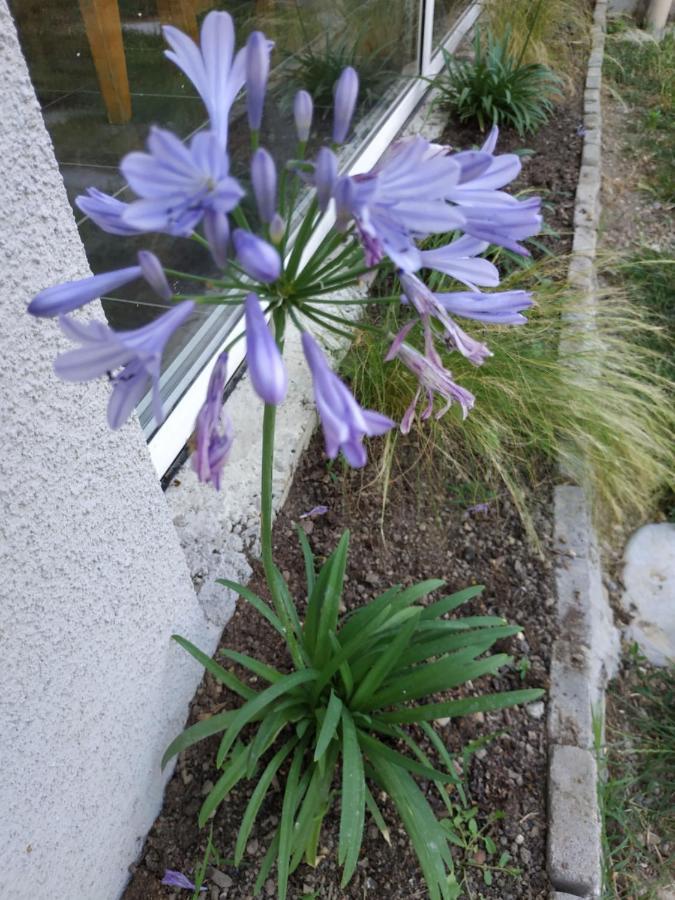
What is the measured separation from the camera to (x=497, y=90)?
13.0 ft

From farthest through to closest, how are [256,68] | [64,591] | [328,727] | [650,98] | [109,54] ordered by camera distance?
[650,98] < [109,54] < [328,727] < [64,591] < [256,68]

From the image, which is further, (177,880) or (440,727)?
(440,727)

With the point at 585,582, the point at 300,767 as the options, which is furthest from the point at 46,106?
the point at 585,582

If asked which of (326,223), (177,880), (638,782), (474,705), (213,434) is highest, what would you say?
(213,434)

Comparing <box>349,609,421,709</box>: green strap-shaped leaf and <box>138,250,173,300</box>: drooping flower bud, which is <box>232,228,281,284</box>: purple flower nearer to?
<box>138,250,173,300</box>: drooping flower bud

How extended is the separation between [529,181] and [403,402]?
2.14 metres

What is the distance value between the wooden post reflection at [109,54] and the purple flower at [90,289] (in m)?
1.68

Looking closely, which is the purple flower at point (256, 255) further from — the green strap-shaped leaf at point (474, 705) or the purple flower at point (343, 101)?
the green strap-shaped leaf at point (474, 705)

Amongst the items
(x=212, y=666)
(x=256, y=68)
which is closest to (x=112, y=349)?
(x=256, y=68)

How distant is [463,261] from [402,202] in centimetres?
21

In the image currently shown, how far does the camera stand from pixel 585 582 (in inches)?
80.7

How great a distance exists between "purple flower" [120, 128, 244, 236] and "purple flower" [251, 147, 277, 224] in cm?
6

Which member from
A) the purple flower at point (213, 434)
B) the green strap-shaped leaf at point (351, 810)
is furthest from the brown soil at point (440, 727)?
the purple flower at point (213, 434)

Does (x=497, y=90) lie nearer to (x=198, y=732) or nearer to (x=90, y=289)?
(x=198, y=732)
